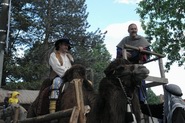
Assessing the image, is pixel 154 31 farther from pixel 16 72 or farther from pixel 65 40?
pixel 65 40

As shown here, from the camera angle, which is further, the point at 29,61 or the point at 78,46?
the point at 78,46

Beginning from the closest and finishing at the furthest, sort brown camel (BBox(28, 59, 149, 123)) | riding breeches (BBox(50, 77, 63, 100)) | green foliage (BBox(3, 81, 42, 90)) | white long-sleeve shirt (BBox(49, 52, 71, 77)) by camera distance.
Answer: brown camel (BBox(28, 59, 149, 123))
riding breeches (BBox(50, 77, 63, 100))
white long-sleeve shirt (BBox(49, 52, 71, 77))
green foliage (BBox(3, 81, 42, 90))

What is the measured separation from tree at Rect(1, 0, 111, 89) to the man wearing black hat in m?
24.9

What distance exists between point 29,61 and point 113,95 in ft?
94.9

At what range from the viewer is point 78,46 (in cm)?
3600

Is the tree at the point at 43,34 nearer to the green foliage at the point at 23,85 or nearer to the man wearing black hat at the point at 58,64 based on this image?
the green foliage at the point at 23,85

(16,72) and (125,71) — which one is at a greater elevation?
(16,72)

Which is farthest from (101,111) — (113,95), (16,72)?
(16,72)

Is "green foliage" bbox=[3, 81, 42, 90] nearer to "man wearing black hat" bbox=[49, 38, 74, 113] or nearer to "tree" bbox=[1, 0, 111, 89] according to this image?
"tree" bbox=[1, 0, 111, 89]

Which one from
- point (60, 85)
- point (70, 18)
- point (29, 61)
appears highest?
point (70, 18)

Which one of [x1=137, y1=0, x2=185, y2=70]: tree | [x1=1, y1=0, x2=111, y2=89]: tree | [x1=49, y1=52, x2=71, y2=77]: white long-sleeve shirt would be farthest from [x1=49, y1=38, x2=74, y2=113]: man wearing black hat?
[x1=1, y1=0, x2=111, y2=89]: tree

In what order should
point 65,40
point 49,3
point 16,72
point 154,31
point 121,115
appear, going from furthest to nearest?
point 49,3 < point 16,72 < point 154,31 < point 65,40 < point 121,115

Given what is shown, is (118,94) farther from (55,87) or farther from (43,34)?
(43,34)

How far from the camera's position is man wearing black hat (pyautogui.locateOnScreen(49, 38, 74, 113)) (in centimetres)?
653
